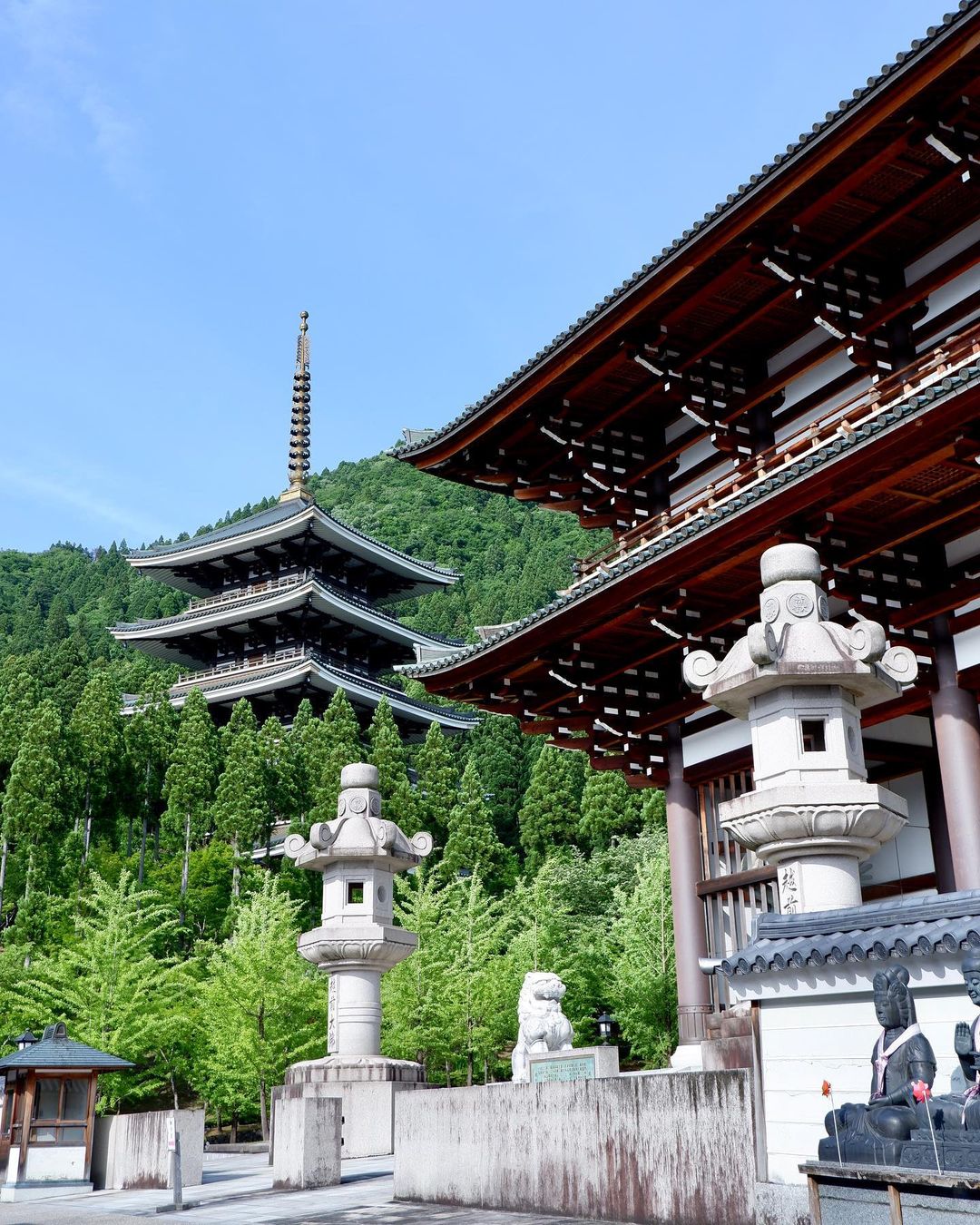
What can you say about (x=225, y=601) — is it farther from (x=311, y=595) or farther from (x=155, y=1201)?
(x=155, y=1201)

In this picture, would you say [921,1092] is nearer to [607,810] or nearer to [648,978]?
[648,978]

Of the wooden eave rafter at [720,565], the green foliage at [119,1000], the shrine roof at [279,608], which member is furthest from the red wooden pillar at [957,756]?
the shrine roof at [279,608]

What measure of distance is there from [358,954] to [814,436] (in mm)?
10003

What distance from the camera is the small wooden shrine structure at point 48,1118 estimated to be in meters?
17.9

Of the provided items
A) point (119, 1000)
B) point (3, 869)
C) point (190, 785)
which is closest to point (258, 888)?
point (190, 785)

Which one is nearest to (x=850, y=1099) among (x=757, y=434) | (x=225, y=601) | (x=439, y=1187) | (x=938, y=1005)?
(x=938, y=1005)

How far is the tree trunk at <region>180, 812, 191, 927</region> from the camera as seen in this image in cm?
4334

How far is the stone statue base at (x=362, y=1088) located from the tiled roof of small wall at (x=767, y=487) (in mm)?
6492

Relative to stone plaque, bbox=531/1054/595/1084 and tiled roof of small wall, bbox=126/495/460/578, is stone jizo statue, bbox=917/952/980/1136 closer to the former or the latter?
stone plaque, bbox=531/1054/595/1084

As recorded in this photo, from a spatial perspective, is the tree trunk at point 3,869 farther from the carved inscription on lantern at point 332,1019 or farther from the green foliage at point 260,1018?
the carved inscription on lantern at point 332,1019

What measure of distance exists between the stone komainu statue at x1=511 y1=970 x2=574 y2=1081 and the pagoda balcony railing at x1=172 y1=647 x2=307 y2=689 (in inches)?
1694

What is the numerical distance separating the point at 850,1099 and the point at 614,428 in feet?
39.4

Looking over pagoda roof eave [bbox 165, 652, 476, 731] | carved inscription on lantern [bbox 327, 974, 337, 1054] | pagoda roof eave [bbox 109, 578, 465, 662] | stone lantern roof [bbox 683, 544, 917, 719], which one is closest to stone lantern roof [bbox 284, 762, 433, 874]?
carved inscription on lantern [bbox 327, 974, 337, 1054]

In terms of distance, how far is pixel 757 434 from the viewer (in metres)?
16.4
